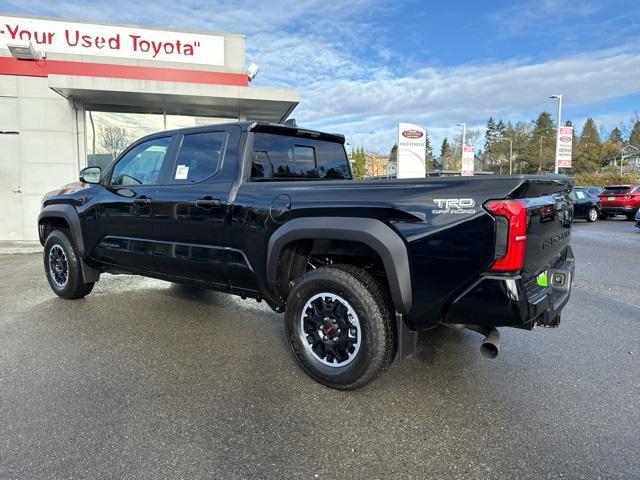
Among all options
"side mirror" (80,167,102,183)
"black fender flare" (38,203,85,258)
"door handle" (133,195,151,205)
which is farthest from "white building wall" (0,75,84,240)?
"door handle" (133,195,151,205)

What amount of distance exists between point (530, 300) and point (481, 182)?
75cm

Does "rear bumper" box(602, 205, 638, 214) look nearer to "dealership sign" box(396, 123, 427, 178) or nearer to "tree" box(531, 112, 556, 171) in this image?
"dealership sign" box(396, 123, 427, 178)

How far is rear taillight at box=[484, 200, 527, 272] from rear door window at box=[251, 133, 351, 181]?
2.03 meters

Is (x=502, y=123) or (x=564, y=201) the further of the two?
(x=502, y=123)

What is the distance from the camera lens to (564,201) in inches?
135

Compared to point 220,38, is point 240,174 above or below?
below

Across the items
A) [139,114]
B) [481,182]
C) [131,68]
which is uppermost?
[131,68]

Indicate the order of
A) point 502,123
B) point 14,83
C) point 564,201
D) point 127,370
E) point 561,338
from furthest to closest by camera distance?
point 502,123 → point 14,83 → point 561,338 → point 127,370 → point 564,201

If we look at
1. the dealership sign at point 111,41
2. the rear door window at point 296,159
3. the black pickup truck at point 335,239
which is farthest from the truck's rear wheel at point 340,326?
the dealership sign at point 111,41

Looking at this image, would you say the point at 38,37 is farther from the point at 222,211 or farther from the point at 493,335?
the point at 493,335

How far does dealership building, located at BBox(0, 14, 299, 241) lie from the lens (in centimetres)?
1080

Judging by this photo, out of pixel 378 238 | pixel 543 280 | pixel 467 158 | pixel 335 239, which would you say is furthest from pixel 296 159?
pixel 467 158

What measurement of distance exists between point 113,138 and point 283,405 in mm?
10787

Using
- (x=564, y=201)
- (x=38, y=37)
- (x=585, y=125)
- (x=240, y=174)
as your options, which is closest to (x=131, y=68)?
(x=38, y=37)
